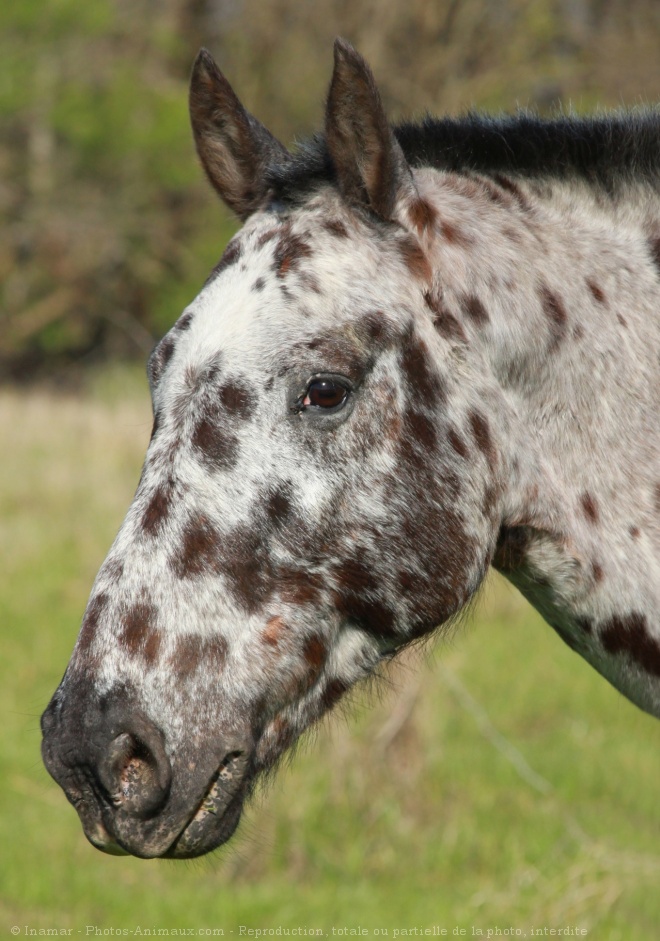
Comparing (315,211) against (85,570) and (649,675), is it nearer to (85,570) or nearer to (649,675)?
(649,675)

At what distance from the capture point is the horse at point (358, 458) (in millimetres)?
2227

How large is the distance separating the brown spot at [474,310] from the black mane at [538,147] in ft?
1.40

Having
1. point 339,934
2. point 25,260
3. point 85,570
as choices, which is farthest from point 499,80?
point 25,260

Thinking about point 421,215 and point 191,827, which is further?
point 421,215

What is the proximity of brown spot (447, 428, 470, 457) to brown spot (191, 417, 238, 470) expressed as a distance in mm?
498

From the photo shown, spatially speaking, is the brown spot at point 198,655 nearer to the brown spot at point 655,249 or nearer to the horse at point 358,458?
the horse at point 358,458

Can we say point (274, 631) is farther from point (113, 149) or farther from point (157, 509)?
point (113, 149)

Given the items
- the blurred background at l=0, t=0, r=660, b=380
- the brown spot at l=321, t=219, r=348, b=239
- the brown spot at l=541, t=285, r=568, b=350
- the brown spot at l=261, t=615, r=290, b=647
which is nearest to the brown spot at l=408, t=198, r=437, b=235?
the brown spot at l=321, t=219, r=348, b=239

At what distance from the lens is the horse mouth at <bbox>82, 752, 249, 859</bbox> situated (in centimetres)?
217

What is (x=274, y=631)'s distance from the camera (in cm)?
233

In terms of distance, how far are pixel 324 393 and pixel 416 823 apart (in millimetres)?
3362

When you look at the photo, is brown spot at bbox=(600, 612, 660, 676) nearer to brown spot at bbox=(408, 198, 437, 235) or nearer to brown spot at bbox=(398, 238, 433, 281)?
brown spot at bbox=(398, 238, 433, 281)

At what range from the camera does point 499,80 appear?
35.1ft

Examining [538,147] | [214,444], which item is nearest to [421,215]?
[538,147]
